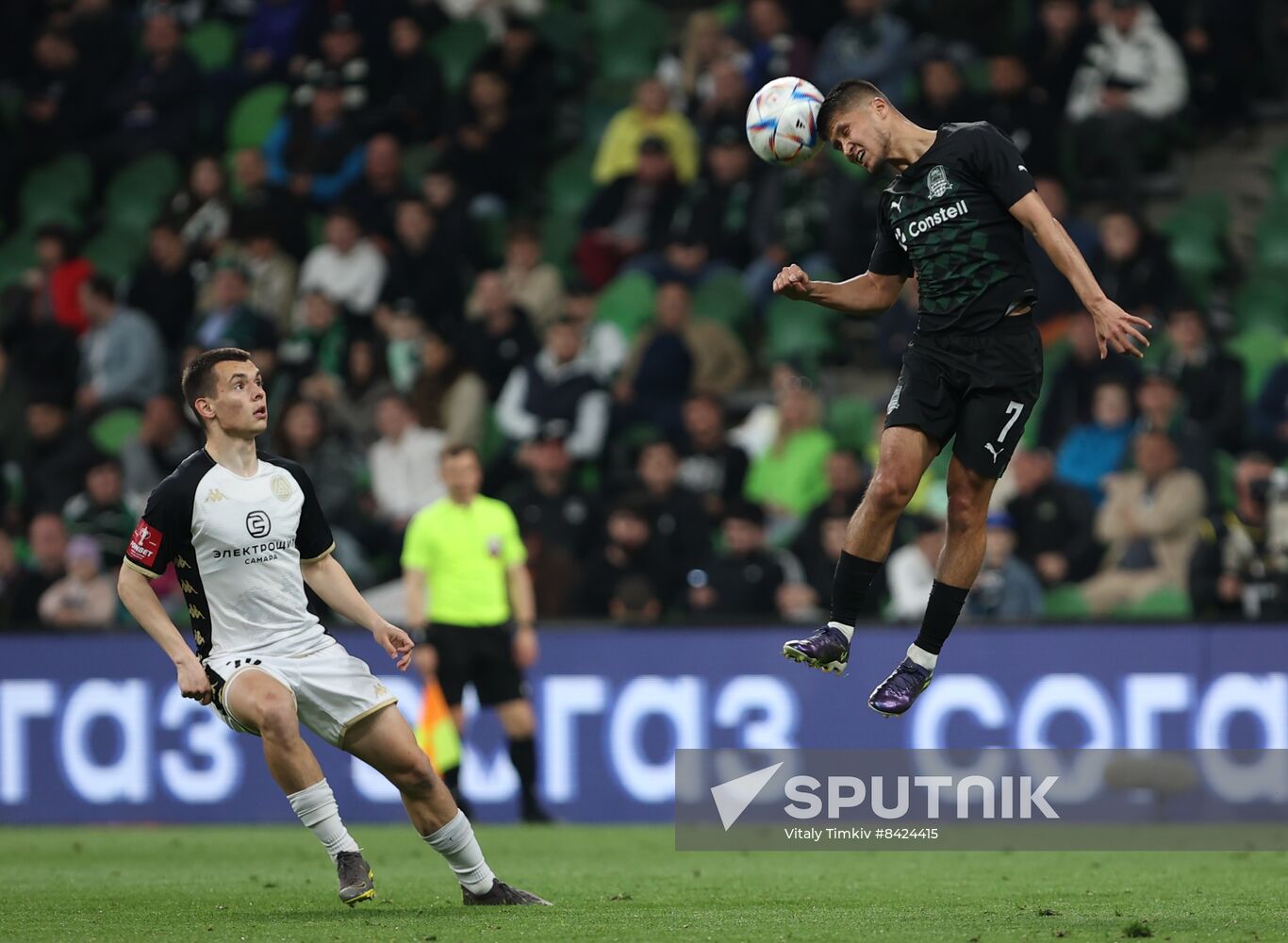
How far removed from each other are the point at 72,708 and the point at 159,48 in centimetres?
848

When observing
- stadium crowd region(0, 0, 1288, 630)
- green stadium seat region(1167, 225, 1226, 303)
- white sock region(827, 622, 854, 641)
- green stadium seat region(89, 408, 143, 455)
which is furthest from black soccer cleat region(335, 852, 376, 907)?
green stadium seat region(1167, 225, 1226, 303)

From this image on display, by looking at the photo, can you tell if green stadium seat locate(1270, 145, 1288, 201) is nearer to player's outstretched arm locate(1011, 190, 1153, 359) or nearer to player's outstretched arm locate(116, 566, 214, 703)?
player's outstretched arm locate(1011, 190, 1153, 359)

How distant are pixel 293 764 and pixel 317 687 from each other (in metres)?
0.30

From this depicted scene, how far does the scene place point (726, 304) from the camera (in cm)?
1656

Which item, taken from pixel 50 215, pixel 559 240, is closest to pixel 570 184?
pixel 559 240

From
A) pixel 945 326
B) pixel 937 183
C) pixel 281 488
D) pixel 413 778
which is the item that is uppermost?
pixel 937 183

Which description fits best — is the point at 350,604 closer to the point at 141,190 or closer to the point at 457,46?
the point at 457,46

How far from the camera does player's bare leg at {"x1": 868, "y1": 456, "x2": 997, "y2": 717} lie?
8.00 m

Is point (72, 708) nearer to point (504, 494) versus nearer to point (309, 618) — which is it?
point (504, 494)

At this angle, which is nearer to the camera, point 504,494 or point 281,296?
point 504,494

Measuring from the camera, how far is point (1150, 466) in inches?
542

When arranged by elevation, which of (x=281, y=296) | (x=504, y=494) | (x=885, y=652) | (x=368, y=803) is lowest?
(x=368, y=803)

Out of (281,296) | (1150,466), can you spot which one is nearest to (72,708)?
(281,296)

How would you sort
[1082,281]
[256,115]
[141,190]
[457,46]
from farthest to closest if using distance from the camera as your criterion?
[141,190], [256,115], [457,46], [1082,281]
